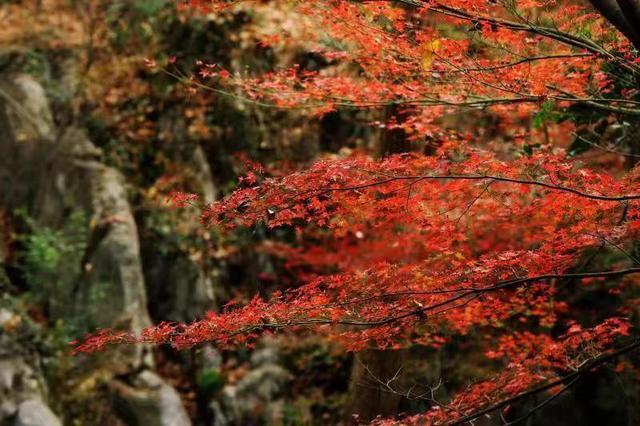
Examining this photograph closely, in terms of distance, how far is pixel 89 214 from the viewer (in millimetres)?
10883

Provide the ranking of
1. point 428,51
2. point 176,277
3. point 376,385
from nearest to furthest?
point 428,51
point 376,385
point 176,277

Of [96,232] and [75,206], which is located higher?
[75,206]

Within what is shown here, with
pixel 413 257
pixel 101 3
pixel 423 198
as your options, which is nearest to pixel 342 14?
pixel 423 198

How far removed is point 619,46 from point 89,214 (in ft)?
28.0

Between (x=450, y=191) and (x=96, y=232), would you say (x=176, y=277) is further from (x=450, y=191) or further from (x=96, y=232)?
(x=450, y=191)

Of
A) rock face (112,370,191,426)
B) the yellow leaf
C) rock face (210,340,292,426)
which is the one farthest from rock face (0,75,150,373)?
the yellow leaf

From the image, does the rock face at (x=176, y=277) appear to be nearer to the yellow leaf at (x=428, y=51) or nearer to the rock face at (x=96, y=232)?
the rock face at (x=96, y=232)

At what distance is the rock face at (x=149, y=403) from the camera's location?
9391 mm

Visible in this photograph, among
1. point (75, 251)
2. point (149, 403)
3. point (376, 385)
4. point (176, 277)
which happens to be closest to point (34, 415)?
point (149, 403)

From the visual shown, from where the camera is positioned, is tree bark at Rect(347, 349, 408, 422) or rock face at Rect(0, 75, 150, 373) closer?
tree bark at Rect(347, 349, 408, 422)

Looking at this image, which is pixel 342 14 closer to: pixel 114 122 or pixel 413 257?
pixel 413 257

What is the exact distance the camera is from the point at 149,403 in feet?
31.1

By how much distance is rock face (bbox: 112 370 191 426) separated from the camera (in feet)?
30.8

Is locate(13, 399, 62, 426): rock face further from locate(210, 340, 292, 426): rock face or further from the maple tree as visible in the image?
the maple tree
